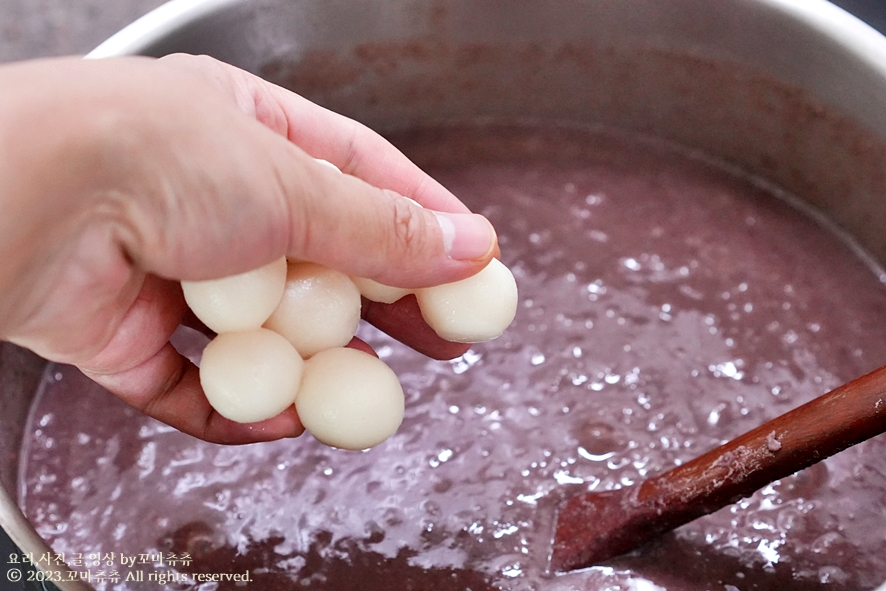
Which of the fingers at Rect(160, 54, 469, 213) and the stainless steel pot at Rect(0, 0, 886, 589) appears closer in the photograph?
the fingers at Rect(160, 54, 469, 213)

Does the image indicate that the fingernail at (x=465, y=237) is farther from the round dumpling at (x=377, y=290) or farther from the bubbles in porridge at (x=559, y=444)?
the bubbles in porridge at (x=559, y=444)

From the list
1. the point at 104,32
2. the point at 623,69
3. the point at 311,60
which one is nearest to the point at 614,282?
the point at 623,69

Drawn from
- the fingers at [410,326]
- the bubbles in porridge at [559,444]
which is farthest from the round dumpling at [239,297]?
the bubbles in porridge at [559,444]

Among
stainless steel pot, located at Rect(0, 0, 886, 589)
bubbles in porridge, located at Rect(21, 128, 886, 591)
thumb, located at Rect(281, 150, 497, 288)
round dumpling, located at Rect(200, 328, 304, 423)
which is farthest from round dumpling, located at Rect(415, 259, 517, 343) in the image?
stainless steel pot, located at Rect(0, 0, 886, 589)

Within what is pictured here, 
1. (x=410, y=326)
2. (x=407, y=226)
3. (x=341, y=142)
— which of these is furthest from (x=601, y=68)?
(x=407, y=226)

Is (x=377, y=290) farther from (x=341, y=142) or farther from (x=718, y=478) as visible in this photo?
(x=718, y=478)

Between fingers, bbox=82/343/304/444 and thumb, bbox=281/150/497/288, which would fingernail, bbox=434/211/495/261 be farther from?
fingers, bbox=82/343/304/444
